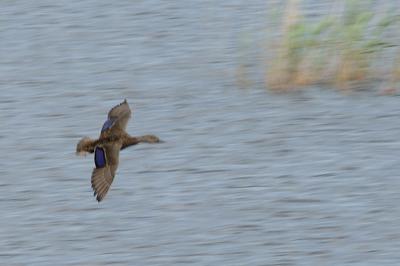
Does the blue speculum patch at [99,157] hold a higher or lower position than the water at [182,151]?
higher

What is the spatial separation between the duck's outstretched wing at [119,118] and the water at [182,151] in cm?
29

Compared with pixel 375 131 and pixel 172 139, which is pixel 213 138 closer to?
pixel 172 139

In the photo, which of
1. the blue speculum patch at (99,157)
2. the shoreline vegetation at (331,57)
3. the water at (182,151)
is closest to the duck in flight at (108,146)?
the blue speculum patch at (99,157)

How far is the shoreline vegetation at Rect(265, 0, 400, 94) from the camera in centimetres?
861

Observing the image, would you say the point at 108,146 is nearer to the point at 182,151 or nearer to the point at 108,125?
the point at 108,125

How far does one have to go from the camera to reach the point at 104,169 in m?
6.87

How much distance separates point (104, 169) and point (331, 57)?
7.29 feet

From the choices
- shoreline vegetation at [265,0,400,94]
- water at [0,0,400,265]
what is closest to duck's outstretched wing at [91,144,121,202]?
water at [0,0,400,265]

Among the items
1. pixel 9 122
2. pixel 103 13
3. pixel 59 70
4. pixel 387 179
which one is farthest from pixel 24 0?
Result: pixel 387 179

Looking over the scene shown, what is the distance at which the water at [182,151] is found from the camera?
22.4 ft

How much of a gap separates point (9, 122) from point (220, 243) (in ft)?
6.40

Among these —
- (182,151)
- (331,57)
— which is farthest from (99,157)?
(331,57)

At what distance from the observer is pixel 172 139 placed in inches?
317

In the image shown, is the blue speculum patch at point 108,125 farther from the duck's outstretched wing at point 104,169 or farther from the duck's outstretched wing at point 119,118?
the duck's outstretched wing at point 104,169
